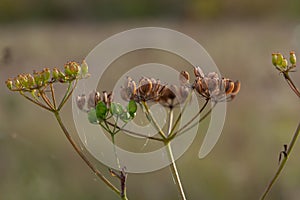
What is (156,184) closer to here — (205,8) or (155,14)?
(205,8)

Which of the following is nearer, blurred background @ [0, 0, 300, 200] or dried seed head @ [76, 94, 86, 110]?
dried seed head @ [76, 94, 86, 110]

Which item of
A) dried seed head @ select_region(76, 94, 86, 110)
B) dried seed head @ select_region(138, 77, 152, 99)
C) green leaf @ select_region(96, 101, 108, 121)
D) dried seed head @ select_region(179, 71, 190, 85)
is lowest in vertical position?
green leaf @ select_region(96, 101, 108, 121)

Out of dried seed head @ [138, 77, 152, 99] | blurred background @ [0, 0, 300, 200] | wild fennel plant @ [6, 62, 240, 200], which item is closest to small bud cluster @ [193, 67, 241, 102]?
wild fennel plant @ [6, 62, 240, 200]

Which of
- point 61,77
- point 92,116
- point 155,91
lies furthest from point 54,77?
point 155,91

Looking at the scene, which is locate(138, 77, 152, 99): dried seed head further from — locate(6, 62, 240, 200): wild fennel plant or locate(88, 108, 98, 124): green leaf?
locate(88, 108, 98, 124): green leaf

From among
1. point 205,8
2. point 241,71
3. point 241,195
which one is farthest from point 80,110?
point 205,8

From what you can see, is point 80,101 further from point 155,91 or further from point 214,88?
point 214,88
